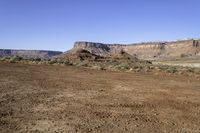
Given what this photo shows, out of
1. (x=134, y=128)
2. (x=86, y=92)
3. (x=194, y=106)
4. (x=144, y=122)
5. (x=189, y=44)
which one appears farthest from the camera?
(x=189, y=44)

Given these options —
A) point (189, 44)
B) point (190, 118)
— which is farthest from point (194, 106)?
point (189, 44)

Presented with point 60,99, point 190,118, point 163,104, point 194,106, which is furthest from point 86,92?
point 190,118

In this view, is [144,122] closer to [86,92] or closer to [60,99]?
[60,99]

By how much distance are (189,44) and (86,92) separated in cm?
17272

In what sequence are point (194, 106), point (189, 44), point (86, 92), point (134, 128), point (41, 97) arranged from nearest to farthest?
point (134, 128), point (194, 106), point (41, 97), point (86, 92), point (189, 44)

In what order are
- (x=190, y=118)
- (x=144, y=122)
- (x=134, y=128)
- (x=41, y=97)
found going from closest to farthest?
(x=134, y=128), (x=144, y=122), (x=190, y=118), (x=41, y=97)

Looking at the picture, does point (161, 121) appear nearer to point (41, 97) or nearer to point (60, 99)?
point (60, 99)

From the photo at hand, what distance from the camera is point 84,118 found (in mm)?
9586

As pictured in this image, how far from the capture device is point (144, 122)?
9.35 metres

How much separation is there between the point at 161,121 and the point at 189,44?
6991 inches

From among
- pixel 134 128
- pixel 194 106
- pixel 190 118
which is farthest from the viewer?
pixel 194 106

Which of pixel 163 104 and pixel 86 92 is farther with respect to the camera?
pixel 86 92

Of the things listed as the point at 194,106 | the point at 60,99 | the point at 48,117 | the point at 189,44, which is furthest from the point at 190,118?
the point at 189,44

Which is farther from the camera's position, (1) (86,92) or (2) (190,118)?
(1) (86,92)
